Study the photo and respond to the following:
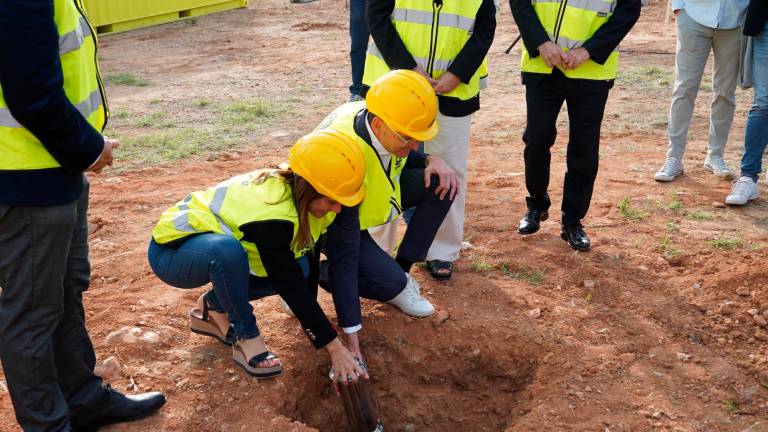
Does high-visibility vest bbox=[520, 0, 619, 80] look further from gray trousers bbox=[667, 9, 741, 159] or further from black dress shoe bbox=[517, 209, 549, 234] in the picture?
gray trousers bbox=[667, 9, 741, 159]

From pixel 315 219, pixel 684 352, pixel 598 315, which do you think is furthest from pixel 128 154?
pixel 684 352

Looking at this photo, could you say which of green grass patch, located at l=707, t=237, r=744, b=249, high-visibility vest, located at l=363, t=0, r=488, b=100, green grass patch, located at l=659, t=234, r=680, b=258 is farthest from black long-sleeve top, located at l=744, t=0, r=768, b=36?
high-visibility vest, located at l=363, t=0, r=488, b=100

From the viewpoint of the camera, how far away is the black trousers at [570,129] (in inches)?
182

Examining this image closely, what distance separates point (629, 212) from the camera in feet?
18.0

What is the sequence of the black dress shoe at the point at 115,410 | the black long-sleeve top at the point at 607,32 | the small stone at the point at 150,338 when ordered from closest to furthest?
the black dress shoe at the point at 115,410 < the small stone at the point at 150,338 < the black long-sleeve top at the point at 607,32

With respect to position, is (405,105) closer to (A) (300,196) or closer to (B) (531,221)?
(A) (300,196)

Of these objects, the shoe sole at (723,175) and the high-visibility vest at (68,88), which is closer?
the high-visibility vest at (68,88)

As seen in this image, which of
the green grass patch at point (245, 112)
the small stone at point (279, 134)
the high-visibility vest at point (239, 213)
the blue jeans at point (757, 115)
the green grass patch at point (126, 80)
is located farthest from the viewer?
the green grass patch at point (126, 80)

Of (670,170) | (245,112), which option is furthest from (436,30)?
(245,112)

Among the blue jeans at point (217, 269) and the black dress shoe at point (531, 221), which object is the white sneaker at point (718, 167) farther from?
the blue jeans at point (217, 269)

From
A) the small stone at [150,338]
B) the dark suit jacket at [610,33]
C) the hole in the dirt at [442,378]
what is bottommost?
the hole in the dirt at [442,378]

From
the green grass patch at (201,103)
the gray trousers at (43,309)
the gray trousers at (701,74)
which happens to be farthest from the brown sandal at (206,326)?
the green grass patch at (201,103)

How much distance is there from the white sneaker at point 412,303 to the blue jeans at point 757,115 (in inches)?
112

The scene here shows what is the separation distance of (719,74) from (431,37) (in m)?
2.67
